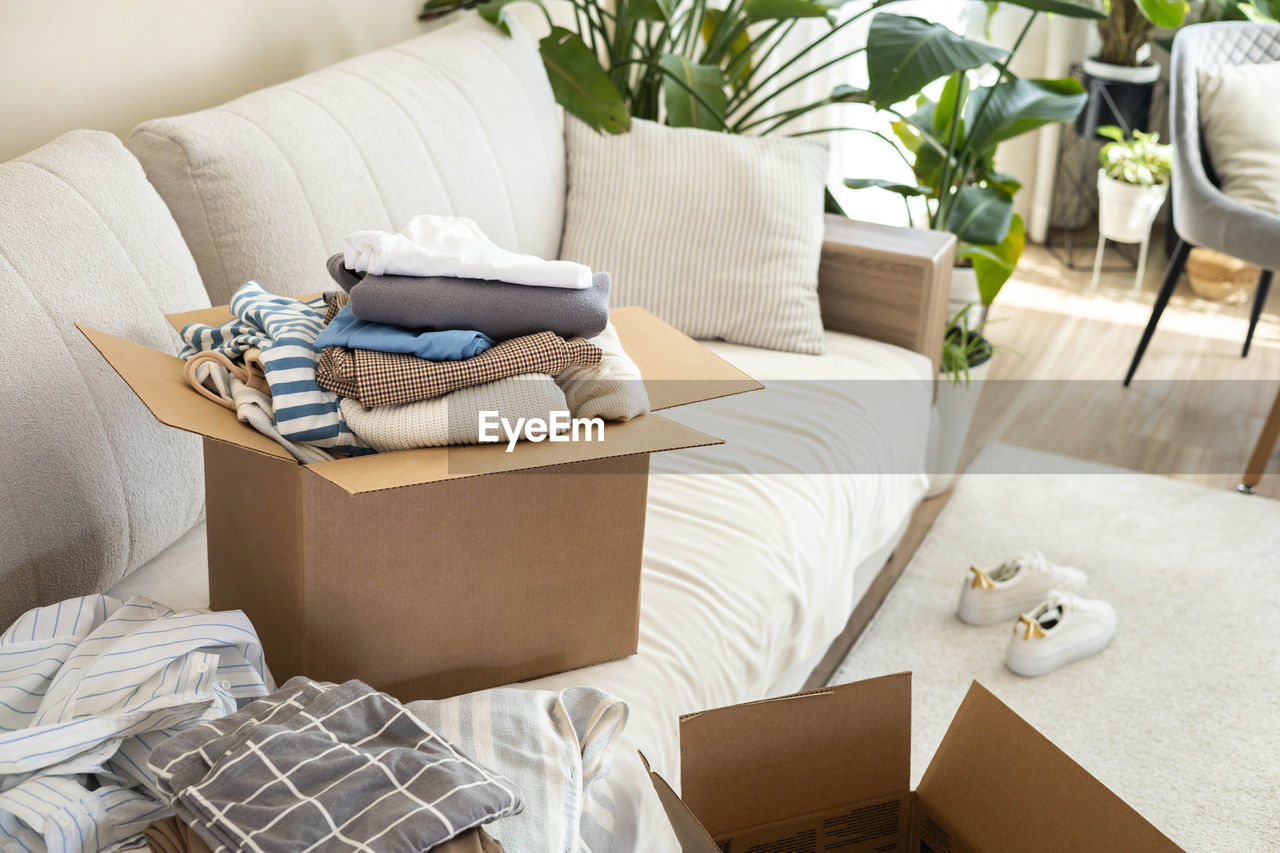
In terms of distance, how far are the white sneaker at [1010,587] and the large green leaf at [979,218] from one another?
2.16 ft

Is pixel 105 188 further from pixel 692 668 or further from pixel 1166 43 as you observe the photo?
pixel 1166 43

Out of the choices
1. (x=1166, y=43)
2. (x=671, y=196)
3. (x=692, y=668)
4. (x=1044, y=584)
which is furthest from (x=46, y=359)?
(x=1166, y=43)

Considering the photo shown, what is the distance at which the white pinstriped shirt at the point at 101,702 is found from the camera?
27.6 inches

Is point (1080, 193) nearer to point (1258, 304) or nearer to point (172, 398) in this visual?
point (1258, 304)

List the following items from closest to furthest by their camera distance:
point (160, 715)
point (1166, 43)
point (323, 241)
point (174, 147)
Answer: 1. point (160, 715)
2. point (174, 147)
3. point (323, 241)
4. point (1166, 43)

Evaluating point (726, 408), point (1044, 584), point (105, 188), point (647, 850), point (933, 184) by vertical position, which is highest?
point (105, 188)

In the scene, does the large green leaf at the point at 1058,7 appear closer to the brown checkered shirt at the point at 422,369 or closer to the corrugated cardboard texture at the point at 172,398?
the brown checkered shirt at the point at 422,369

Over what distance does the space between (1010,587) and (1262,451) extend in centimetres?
85

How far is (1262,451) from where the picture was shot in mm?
2271

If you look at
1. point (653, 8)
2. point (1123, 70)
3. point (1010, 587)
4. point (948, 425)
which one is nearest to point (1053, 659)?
point (1010, 587)

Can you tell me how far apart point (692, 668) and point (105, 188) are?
790 millimetres

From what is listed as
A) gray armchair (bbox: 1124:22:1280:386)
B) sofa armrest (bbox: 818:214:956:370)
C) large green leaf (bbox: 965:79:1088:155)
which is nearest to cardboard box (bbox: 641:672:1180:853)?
sofa armrest (bbox: 818:214:956:370)

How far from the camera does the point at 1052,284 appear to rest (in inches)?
138

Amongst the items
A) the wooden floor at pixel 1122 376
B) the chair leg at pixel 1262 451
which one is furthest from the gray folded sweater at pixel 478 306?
the chair leg at pixel 1262 451
